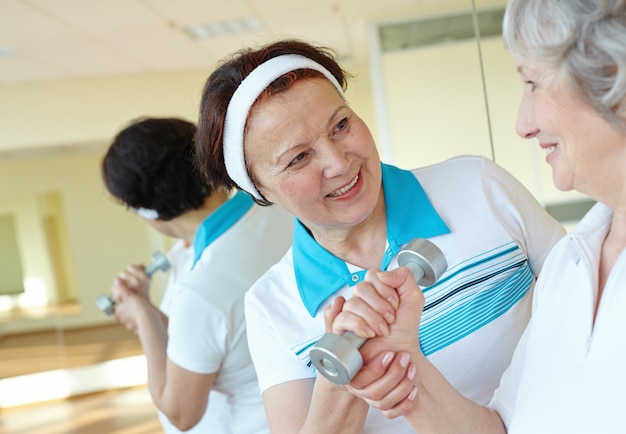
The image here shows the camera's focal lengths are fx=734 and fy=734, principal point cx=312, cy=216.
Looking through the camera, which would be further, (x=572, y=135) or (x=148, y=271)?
(x=148, y=271)

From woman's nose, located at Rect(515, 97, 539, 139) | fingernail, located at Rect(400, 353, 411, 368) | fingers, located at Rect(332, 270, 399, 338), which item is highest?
woman's nose, located at Rect(515, 97, 539, 139)

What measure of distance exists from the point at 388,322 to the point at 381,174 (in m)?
0.47

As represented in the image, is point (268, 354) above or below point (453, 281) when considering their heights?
below

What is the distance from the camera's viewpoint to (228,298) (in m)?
1.87

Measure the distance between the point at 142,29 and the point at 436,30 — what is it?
3046 mm

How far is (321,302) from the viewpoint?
4.50 ft

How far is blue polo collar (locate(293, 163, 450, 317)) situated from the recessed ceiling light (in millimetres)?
4606

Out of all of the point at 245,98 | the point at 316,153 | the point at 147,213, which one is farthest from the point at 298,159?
the point at 147,213

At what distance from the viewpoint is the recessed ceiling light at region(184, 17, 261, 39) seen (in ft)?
19.0

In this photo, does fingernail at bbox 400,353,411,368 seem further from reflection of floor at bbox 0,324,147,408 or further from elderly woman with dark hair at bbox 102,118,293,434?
reflection of floor at bbox 0,324,147,408

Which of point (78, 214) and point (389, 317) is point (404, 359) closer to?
point (389, 317)

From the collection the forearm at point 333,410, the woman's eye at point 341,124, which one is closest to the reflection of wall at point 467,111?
the woman's eye at point 341,124

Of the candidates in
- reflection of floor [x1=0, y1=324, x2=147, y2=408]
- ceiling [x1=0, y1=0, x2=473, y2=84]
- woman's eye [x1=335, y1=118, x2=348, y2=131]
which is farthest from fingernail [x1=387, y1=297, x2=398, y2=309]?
reflection of floor [x1=0, y1=324, x2=147, y2=408]

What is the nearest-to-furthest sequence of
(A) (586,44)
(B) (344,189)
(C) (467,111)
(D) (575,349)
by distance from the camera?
(A) (586,44), (D) (575,349), (B) (344,189), (C) (467,111)
